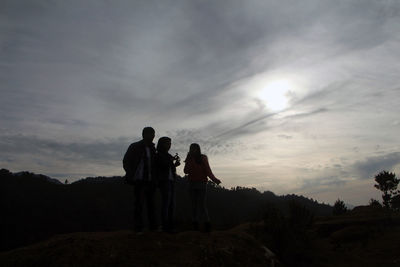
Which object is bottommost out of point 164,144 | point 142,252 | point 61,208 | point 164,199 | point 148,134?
point 61,208

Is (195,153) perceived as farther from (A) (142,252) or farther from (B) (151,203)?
(A) (142,252)

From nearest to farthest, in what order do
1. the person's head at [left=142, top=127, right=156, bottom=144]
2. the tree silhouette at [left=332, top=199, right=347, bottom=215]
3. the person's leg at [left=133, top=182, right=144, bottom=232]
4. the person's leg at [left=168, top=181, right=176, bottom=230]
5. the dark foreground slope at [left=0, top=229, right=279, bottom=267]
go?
the dark foreground slope at [left=0, top=229, right=279, bottom=267] → the person's leg at [left=133, top=182, right=144, bottom=232] → the person's head at [left=142, top=127, right=156, bottom=144] → the person's leg at [left=168, top=181, right=176, bottom=230] → the tree silhouette at [left=332, top=199, right=347, bottom=215]

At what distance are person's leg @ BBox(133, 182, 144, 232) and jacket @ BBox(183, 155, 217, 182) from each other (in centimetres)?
127

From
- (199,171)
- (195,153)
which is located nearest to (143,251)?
(199,171)

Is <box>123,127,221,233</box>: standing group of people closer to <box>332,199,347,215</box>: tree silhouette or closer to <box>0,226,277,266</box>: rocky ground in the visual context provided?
<box>0,226,277,266</box>: rocky ground

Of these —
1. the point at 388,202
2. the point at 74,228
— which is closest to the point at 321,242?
the point at 388,202

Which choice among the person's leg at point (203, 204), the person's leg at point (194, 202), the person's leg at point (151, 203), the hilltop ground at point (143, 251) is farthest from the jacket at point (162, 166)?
the hilltop ground at point (143, 251)

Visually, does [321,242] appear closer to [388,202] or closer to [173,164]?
[173,164]

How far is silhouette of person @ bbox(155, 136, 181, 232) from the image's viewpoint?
6160 millimetres

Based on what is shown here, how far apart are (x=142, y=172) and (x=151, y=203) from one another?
2.26ft

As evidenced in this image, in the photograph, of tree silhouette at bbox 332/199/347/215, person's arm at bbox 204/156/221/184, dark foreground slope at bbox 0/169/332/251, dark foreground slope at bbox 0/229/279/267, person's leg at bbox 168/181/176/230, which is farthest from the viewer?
dark foreground slope at bbox 0/169/332/251

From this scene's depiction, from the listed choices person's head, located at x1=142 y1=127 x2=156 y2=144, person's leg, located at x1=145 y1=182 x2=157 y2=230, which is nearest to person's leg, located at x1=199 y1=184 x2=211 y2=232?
person's leg, located at x1=145 y1=182 x2=157 y2=230

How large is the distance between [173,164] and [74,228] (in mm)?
58575

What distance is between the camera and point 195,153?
269 inches
